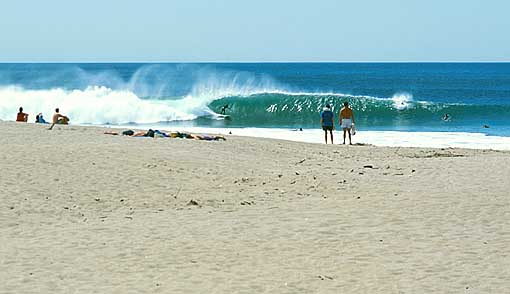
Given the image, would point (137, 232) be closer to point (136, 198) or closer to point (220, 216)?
point (220, 216)

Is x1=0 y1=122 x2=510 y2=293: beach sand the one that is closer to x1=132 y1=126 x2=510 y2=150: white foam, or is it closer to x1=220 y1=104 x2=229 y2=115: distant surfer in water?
x1=132 y1=126 x2=510 y2=150: white foam

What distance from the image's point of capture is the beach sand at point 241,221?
8.00m

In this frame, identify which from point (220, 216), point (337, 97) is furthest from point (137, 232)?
point (337, 97)

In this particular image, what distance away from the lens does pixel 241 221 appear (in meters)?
10.7

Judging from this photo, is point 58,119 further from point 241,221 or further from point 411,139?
point 241,221

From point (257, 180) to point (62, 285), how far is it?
6.42 meters

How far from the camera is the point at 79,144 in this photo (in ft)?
54.0

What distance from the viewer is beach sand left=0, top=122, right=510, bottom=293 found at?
26.2 feet

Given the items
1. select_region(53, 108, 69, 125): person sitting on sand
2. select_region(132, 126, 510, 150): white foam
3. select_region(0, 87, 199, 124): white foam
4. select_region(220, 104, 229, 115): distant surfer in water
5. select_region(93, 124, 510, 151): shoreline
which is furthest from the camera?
select_region(220, 104, 229, 115): distant surfer in water

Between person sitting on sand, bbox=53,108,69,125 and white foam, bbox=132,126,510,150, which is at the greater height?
person sitting on sand, bbox=53,108,69,125

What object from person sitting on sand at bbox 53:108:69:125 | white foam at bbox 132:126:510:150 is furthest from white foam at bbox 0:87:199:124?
person sitting on sand at bbox 53:108:69:125

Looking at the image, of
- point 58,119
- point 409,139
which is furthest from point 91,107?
point 409,139

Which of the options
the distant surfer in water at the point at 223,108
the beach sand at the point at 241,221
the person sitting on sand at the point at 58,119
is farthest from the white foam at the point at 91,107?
the beach sand at the point at 241,221

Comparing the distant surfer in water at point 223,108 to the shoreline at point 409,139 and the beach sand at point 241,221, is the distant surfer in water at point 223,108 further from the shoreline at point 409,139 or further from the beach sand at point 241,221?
the beach sand at point 241,221
